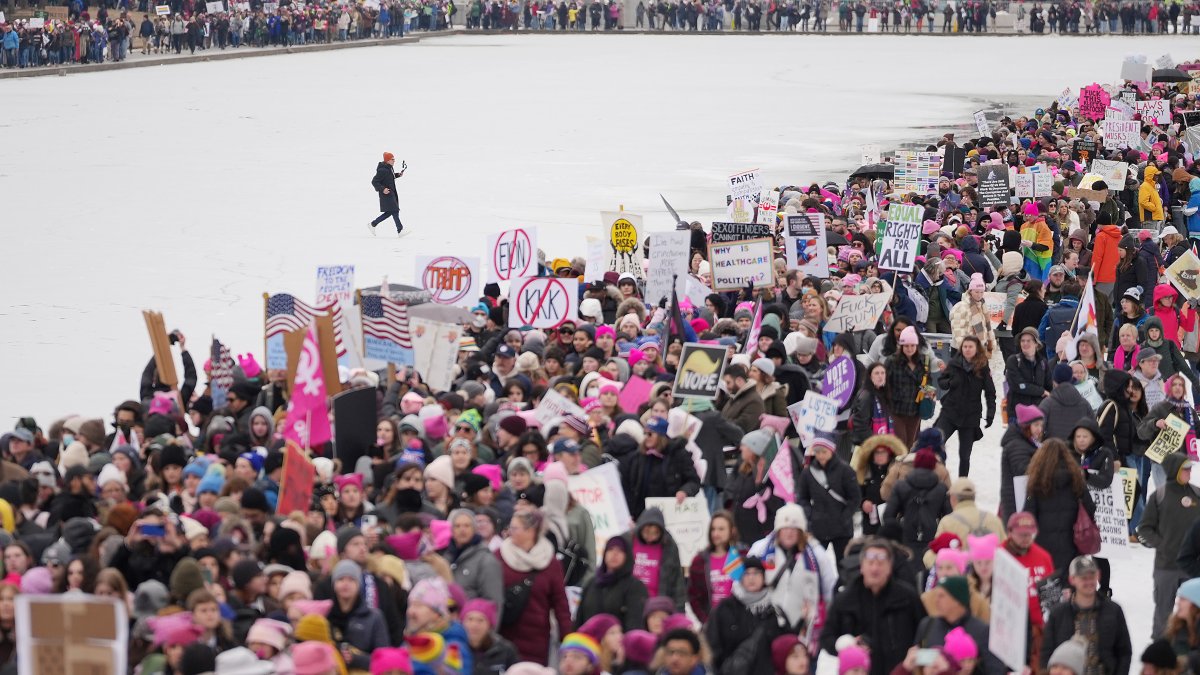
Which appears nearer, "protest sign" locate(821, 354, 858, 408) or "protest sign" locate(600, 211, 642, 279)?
"protest sign" locate(821, 354, 858, 408)

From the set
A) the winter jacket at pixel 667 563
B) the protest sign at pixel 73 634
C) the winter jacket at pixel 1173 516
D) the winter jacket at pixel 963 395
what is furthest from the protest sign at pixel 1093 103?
the protest sign at pixel 73 634

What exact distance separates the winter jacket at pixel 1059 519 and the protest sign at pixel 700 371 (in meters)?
2.36

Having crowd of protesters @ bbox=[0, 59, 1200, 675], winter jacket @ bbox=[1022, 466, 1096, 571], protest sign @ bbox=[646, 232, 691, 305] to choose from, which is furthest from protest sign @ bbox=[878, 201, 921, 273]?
winter jacket @ bbox=[1022, 466, 1096, 571]

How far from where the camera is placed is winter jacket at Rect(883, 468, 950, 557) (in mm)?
8656

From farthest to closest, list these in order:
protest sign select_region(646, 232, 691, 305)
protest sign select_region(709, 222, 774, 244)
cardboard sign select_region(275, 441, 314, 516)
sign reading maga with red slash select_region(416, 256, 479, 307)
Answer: protest sign select_region(709, 222, 774, 244) < protest sign select_region(646, 232, 691, 305) < sign reading maga with red slash select_region(416, 256, 479, 307) < cardboard sign select_region(275, 441, 314, 516)

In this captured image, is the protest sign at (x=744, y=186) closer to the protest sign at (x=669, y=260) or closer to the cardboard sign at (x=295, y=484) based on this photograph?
the protest sign at (x=669, y=260)

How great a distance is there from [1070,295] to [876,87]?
32754mm

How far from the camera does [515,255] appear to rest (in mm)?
14695

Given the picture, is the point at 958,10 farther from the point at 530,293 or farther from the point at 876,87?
the point at 530,293

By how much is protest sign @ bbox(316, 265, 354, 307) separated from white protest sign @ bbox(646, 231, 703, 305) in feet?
8.55

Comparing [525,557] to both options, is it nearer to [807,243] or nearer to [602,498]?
[602,498]

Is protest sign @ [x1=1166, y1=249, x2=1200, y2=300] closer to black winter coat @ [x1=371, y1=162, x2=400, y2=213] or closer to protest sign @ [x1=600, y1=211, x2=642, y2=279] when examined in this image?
protest sign @ [x1=600, y1=211, x2=642, y2=279]

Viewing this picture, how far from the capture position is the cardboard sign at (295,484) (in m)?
8.07

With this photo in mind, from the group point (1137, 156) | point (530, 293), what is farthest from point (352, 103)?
point (530, 293)
